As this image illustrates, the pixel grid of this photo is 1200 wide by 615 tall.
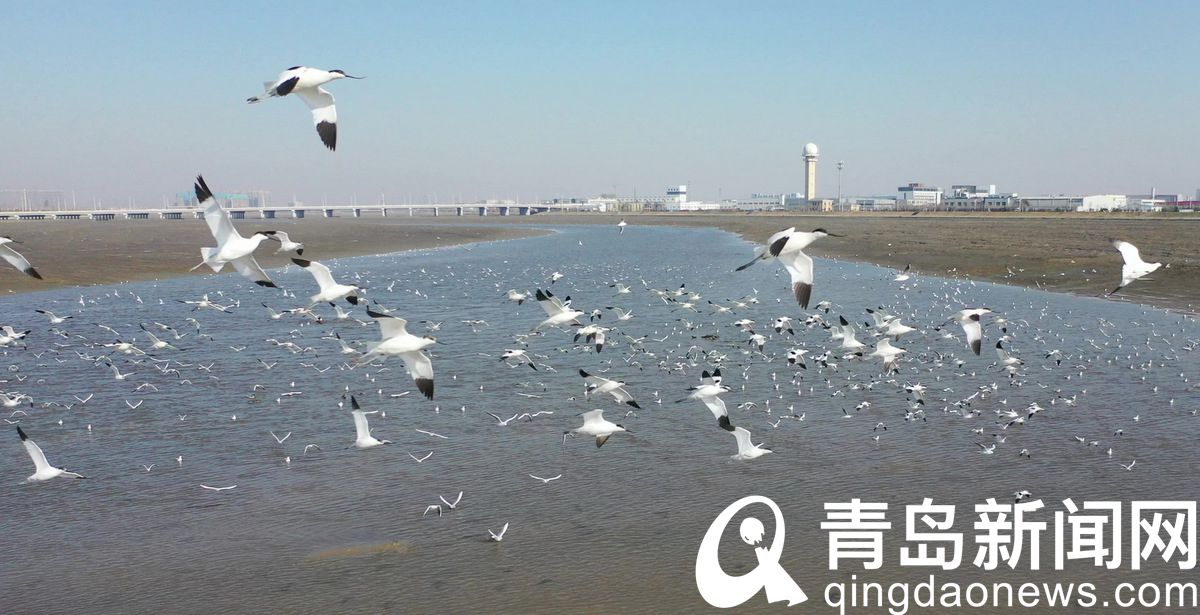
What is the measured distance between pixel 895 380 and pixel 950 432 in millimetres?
3633

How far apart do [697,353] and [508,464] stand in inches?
352

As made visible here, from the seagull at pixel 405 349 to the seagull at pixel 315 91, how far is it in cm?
245

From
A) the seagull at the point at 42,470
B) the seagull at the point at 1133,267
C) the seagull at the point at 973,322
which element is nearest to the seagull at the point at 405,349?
the seagull at the point at 42,470

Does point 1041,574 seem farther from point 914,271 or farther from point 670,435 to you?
point 914,271

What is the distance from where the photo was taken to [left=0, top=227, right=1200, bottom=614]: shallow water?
30.2 feet

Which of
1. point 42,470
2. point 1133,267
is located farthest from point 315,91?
point 1133,267

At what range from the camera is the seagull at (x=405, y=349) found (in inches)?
464

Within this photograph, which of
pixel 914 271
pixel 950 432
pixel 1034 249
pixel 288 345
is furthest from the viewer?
pixel 1034 249

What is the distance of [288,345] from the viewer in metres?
20.2

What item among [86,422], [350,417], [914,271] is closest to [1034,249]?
[914,271]

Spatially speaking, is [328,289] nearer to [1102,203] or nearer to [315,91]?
[315,91]

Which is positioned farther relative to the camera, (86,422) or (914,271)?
(914,271)

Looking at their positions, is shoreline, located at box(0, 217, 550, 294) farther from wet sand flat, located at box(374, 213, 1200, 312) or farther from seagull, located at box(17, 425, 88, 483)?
wet sand flat, located at box(374, 213, 1200, 312)

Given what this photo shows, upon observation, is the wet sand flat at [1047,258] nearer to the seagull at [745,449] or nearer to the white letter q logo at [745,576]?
the seagull at [745,449]
